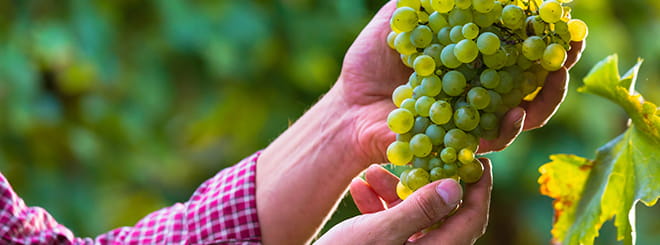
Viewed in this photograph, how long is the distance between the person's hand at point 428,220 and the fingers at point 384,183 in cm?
8

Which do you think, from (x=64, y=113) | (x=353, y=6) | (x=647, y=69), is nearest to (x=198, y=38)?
(x=353, y=6)

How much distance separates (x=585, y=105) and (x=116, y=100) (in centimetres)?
136

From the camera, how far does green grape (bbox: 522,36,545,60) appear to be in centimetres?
53

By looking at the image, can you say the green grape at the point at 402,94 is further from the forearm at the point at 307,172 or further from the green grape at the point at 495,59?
the forearm at the point at 307,172

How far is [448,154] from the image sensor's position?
524 millimetres

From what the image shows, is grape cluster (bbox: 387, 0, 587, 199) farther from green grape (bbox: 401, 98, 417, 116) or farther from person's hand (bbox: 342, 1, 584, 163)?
person's hand (bbox: 342, 1, 584, 163)

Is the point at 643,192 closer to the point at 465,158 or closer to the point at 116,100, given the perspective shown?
the point at 465,158

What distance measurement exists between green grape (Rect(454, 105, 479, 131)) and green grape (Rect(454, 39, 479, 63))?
35mm

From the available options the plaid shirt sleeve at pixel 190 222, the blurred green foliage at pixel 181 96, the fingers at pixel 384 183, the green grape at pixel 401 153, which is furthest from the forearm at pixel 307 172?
the blurred green foliage at pixel 181 96

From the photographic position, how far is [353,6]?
6.59 feet

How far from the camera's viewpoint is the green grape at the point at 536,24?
0.53 m

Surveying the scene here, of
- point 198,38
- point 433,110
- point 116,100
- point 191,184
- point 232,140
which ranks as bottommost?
point 191,184

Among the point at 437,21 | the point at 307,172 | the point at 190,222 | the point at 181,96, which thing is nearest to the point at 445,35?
the point at 437,21

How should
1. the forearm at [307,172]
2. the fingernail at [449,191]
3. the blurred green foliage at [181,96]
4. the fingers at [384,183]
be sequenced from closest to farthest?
the fingernail at [449,191] → the fingers at [384,183] → the forearm at [307,172] → the blurred green foliage at [181,96]
